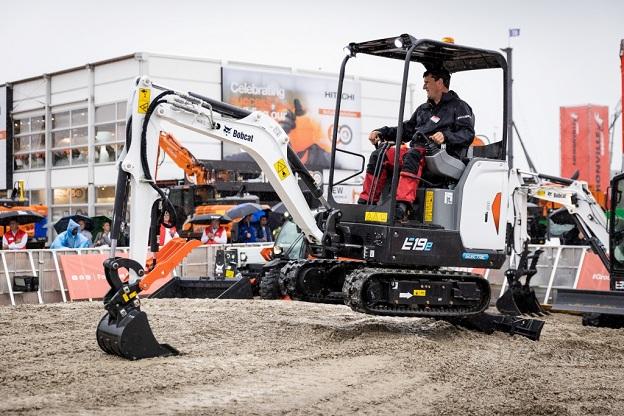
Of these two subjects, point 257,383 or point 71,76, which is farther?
point 71,76

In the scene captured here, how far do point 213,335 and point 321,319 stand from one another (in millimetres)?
1925

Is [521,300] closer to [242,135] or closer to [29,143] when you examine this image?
[242,135]

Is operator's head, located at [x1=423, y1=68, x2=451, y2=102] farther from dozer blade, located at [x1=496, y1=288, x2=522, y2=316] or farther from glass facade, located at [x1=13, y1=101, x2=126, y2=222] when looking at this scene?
glass facade, located at [x1=13, y1=101, x2=126, y2=222]

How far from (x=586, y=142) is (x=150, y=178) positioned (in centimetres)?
2736

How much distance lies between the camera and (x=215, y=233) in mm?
19766

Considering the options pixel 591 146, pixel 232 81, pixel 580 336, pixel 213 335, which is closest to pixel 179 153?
pixel 213 335

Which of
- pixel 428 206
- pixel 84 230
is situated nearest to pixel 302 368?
pixel 428 206

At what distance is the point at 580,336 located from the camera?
11.5 meters

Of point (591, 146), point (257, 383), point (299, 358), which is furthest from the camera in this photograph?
point (591, 146)

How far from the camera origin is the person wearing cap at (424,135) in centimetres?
1006

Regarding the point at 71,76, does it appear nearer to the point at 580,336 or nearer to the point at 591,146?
the point at 591,146

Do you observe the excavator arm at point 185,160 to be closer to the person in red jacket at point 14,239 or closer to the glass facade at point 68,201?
the person in red jacket at point 14,239

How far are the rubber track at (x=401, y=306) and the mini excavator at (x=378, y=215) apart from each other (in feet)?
0.04

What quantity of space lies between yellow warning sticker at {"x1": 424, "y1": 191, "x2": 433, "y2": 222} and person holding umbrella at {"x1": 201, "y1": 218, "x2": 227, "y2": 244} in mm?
9832
